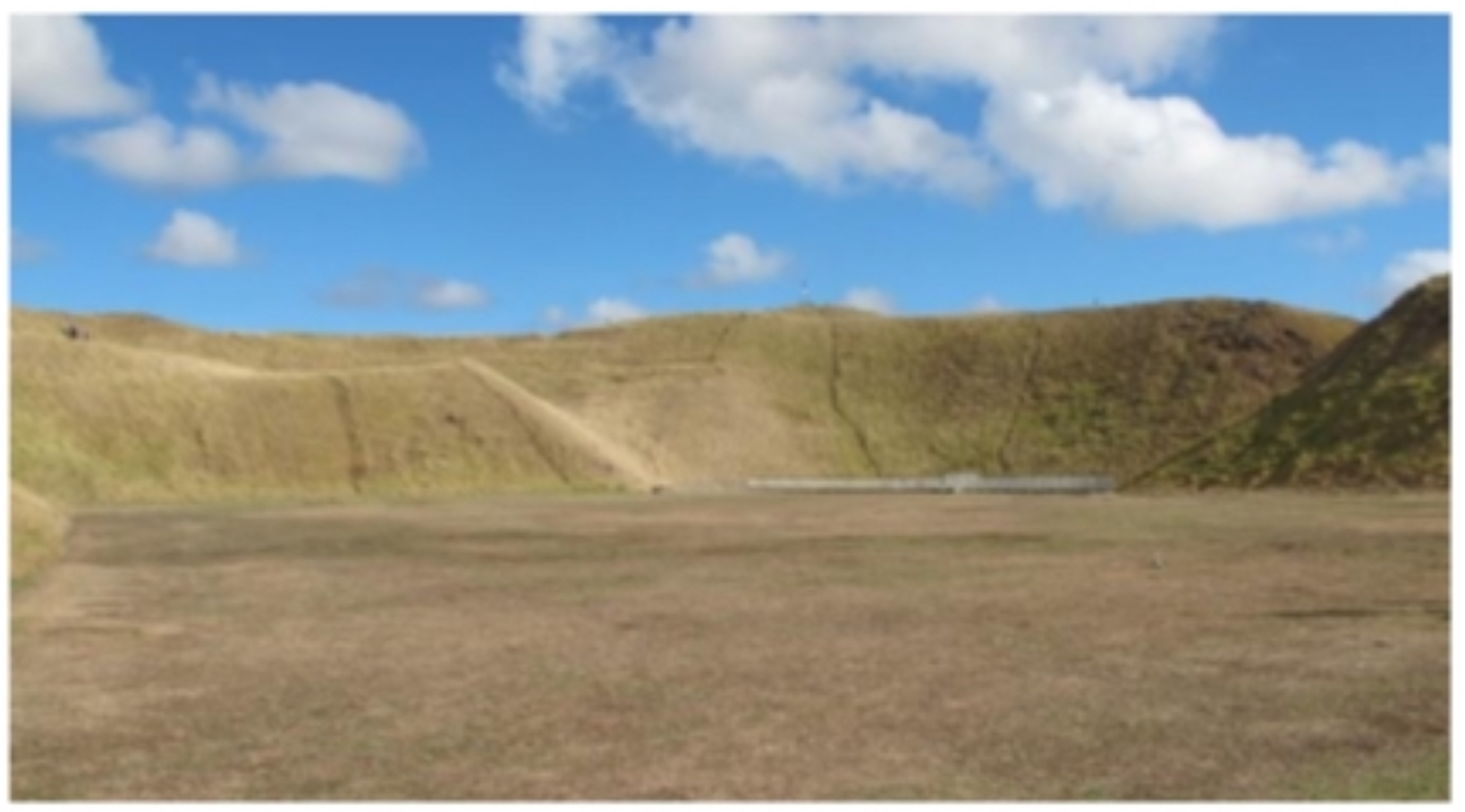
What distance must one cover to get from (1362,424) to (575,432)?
212 feet

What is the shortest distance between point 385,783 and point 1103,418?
→ 13809 cm

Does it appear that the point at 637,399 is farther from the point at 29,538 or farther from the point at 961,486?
the point at 29,538

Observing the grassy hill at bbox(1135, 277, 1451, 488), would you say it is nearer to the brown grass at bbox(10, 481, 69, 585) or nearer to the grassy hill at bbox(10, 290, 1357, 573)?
the grassy hill at bbox(10, 290, 1357, 573)

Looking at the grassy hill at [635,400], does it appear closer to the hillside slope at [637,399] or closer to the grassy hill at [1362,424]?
the hillside slope at [637,399]

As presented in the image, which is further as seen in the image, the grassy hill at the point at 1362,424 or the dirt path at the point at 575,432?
the dirt path at the point at 575,432

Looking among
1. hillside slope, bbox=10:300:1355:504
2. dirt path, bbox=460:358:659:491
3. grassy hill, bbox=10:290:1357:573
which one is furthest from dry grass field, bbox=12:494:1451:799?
dirt path, bbox=460:358:659:491

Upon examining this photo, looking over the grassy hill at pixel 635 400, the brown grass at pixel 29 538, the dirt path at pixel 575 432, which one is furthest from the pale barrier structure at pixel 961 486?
the brown grass at pixel 29 538

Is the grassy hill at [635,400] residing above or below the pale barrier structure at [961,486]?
above

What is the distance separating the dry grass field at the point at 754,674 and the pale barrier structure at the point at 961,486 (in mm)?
63282

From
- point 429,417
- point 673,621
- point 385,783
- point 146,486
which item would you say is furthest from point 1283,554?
point 429,417

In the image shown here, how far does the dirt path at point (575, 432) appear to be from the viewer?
127 meters

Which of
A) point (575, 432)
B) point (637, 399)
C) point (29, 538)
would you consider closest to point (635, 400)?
point (637, 399)

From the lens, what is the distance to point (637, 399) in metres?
158

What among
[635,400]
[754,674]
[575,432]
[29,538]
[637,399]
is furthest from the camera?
[637,399]
